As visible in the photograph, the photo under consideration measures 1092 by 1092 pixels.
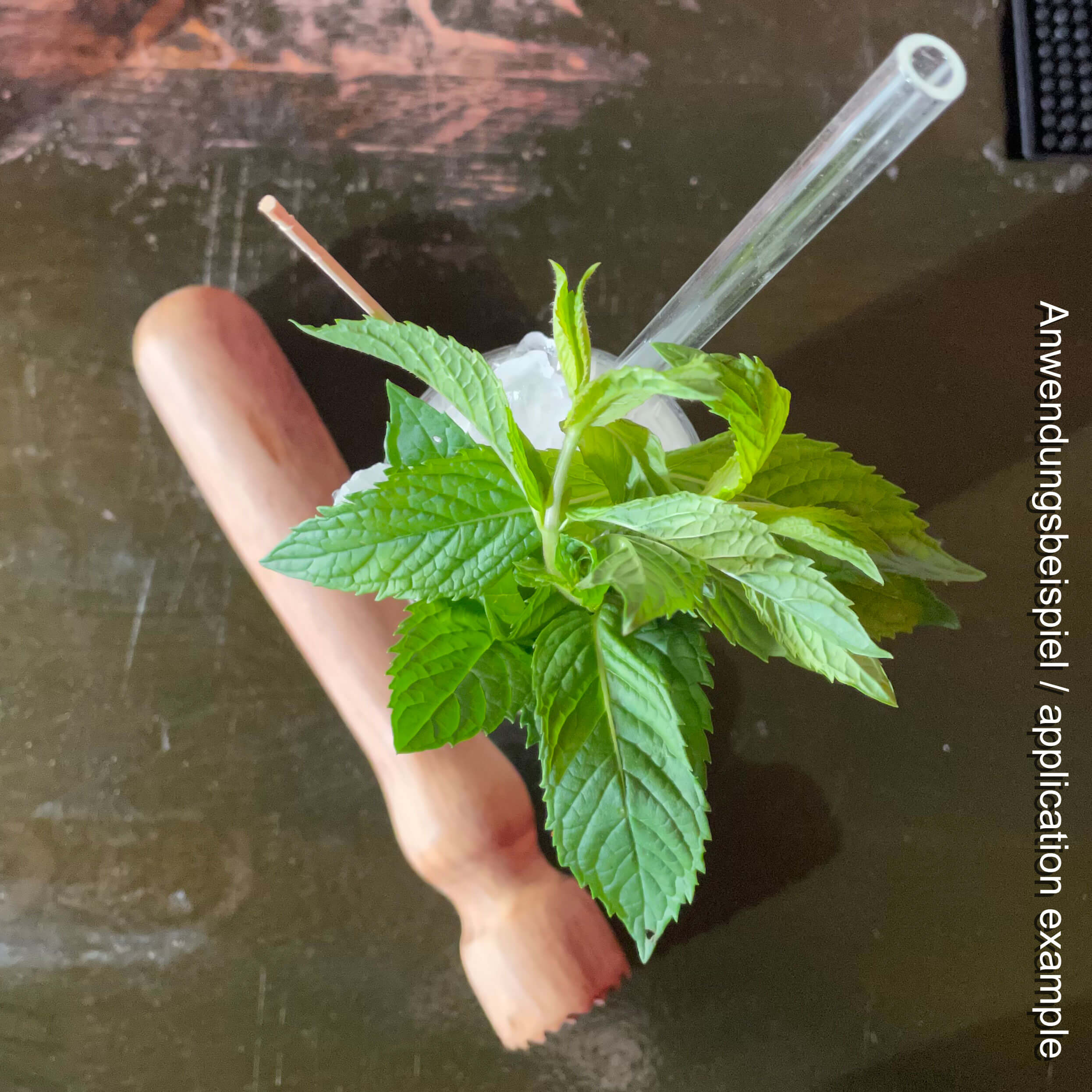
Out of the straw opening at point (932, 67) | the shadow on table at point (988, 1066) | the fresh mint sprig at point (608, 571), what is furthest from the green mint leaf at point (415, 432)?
the shadow on table at point (988, 1066)

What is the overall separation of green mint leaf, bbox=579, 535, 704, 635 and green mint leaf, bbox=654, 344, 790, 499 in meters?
0.03

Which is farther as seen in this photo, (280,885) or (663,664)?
(280,885)

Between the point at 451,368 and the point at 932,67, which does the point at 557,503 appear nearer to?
the point at 451,368

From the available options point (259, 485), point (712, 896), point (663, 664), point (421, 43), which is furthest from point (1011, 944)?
point (421, 43)

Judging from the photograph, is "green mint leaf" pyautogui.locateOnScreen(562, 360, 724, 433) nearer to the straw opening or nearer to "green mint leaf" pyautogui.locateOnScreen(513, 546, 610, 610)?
"green mint leaf" pyautogui.locateOnScreen(513, 546, 610, 610)

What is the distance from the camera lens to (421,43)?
635 millimetres

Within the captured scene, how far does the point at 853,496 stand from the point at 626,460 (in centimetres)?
12

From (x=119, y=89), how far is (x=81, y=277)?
14cm

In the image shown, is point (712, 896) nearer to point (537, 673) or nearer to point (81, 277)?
point (537, 673)

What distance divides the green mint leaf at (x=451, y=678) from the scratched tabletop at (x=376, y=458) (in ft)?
0.68

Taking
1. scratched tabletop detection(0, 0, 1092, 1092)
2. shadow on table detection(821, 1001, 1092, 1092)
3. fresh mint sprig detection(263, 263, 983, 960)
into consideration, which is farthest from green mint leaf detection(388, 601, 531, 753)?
shadow on table detection(821, 1001, 1092, 1092)

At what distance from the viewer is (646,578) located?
32 centimetres

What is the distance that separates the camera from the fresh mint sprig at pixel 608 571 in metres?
0.33

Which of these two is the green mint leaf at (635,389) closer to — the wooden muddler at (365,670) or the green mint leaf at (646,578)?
the green mint leaf at (646,578)
